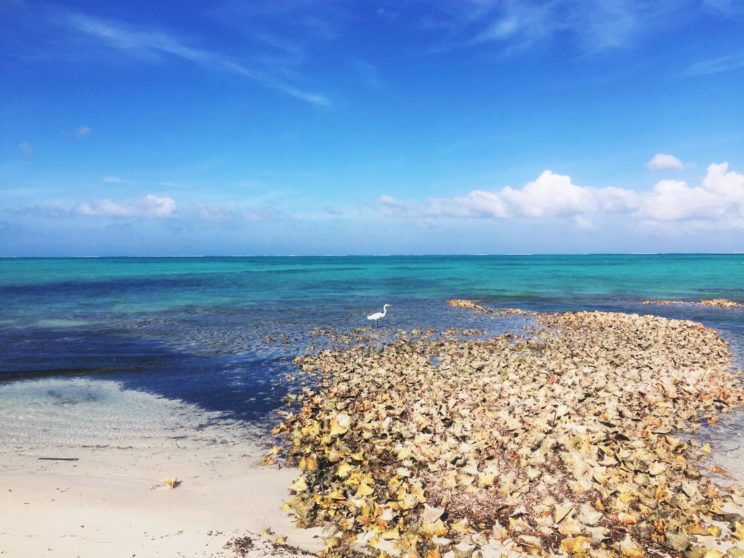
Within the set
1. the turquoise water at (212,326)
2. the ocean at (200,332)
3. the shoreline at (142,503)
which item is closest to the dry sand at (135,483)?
the shoreline at (142,503)

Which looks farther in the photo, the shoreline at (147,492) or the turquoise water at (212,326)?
the turquoise water at (212,326)

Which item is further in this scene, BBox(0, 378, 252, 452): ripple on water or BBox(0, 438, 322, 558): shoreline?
BBox(0, 378, 252, 452): ripple on water

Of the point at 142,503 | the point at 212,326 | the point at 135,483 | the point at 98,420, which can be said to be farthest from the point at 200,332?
the point at 142,503

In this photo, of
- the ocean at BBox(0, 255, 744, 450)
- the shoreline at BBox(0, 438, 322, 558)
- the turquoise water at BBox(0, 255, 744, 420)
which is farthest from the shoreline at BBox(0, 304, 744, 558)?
the turquoise water at BBox(0, 255, 744, 420)

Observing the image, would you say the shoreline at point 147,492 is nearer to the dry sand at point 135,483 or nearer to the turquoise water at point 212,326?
the dry sand at point 135,483

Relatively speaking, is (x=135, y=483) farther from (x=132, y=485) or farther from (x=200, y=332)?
(x=200, y=332)

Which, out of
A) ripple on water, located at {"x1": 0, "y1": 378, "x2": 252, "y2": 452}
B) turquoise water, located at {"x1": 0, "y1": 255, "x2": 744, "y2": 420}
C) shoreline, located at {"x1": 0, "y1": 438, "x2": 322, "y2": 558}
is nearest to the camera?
shoreline, located at {"x1": 0, "y1": 438, "x2": 322, "y2": 558}

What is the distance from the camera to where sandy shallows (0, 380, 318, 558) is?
23.4 ft

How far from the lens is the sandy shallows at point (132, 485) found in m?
7.14

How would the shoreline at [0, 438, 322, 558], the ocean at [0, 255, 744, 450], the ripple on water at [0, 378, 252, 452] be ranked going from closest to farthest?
the shoreline at [0, 438, 322, 558] < the ripple on water at [0, 378, 252, 452] < the ocean at [0, 255, 744, 450]

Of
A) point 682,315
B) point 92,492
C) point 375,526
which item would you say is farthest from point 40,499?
point 682,315

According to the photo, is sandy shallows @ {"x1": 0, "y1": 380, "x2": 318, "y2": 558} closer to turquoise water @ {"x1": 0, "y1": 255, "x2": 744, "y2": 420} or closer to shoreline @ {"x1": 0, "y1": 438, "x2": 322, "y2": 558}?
shoreline @ {"x1": 0, "y1": 438, "x2": 322, "y2": 558}

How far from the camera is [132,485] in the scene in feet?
29.3

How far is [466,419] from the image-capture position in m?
10.7
